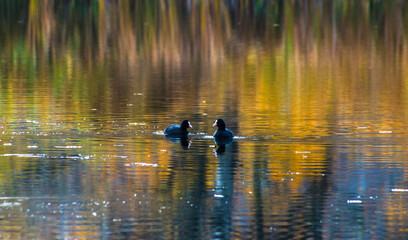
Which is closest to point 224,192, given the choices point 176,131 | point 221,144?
point 221,144

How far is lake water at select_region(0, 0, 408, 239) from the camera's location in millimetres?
13320

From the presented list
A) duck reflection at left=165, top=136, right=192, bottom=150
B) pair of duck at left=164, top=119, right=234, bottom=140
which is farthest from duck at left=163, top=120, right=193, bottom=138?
duck reflection at left=165, top=136, right=192, bottom=150

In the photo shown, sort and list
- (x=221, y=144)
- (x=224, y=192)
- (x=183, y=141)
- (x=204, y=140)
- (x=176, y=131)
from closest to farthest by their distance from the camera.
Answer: (x=224, y=192) < (x=221, y=144) < (x=183, y=141) < (x=176, y=131) < (x=204, y=140)

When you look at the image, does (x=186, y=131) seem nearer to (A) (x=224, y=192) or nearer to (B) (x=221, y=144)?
(B) (x=221, y=144)

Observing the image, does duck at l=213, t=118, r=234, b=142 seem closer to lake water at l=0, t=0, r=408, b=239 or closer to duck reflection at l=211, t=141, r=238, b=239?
lake water at l=0, t=0, r=408, b=239

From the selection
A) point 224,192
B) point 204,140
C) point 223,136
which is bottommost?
point 224,192

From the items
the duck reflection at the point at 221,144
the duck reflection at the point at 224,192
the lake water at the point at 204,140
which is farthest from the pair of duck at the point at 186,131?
the duck reflection at the point at 224,192

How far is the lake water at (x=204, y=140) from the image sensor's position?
13320 millimetres

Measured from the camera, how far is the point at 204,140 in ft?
69.9

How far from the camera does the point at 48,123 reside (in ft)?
75.7

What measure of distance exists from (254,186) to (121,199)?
7.33 ft

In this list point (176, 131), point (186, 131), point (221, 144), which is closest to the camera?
point (221, 144)

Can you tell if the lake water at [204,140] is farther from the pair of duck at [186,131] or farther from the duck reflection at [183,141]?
the pair of duck at [186,131]

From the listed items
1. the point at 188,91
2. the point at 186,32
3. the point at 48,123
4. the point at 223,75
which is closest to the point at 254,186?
the point at 48,123
